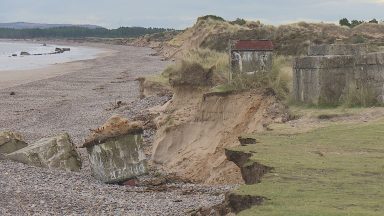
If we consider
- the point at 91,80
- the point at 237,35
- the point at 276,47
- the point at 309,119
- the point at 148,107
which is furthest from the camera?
the point at 91,80

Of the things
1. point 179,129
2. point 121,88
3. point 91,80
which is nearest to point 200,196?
point 179,129

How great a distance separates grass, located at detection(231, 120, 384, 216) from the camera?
547 centimetres

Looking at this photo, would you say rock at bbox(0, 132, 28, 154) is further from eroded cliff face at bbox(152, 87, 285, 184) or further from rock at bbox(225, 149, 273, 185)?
rock at bbox(225, 149, 273, 185)

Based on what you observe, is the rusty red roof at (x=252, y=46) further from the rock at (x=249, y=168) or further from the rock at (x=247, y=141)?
the rock at (x=249, y=168)

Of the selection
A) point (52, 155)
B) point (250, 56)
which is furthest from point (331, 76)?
point (52, 155)

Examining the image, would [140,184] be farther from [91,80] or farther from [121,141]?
[91,80]

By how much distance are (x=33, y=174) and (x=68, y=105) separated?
15673 mm

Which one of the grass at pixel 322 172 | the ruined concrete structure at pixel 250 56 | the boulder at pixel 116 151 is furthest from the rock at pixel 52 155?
the ruined concrete structure at pixel 250 56

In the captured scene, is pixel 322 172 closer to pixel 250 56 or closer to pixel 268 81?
pixel 268 81

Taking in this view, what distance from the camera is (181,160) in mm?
12797

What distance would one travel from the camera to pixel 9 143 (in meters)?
12.6

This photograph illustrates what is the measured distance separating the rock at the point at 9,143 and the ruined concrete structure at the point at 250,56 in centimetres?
472

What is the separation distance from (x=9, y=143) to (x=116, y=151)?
3.02 metres

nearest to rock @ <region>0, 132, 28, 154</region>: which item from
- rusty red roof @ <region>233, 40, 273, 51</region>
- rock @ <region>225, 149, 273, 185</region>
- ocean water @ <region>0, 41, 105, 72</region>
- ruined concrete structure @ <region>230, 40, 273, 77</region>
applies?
ruined concrete structure @ <region>230, 40, 273, 77</region>
